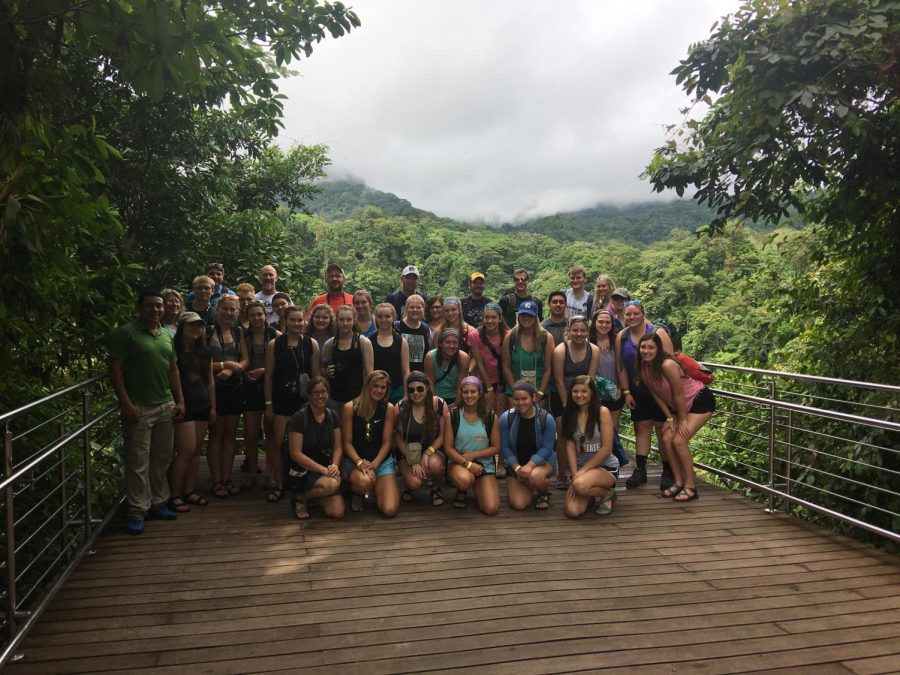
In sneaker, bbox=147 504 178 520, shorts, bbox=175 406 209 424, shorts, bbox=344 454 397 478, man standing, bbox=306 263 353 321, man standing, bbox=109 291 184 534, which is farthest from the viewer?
man standing, bbox=306 263 353 321

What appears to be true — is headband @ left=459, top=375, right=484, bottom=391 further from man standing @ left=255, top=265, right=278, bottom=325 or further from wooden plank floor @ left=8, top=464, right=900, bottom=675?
man standing @ left=255, top=265, right=278, bottom=325

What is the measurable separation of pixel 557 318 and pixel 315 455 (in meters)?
2.40

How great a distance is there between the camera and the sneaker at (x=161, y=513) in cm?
443

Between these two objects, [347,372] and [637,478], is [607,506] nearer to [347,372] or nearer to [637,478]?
[637,478]

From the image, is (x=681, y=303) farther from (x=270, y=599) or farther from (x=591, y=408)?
(x=270, y=599)

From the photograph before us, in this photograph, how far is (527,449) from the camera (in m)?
4.92

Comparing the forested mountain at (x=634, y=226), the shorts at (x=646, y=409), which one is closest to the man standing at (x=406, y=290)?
the shorts at (x=646, y=409)

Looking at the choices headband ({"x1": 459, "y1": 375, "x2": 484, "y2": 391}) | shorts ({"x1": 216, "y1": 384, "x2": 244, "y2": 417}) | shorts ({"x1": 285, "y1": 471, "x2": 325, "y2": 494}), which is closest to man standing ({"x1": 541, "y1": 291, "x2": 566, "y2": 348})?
headband ({"x1": 459, "y1": 375, "x2": 484, "y2": 391})

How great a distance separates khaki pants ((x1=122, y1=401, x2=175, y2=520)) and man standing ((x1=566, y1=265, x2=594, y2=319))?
11.6 feet

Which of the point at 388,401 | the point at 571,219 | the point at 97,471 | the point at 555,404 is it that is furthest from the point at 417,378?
the point at 571,219

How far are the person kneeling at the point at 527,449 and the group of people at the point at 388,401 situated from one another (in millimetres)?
11

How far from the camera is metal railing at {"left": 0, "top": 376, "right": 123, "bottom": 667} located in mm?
2771

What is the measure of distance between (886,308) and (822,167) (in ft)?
6.51

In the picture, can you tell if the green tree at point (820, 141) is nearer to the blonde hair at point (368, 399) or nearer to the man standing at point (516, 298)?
the man standing at point (516, 298)
